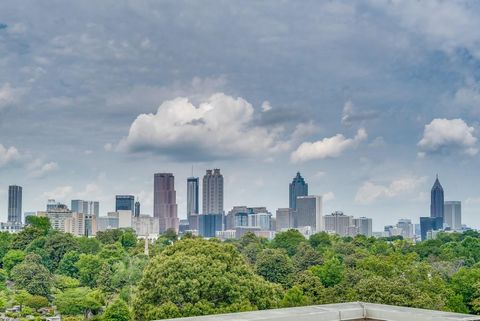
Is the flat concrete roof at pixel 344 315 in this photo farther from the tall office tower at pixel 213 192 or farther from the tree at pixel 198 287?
the tall office tower at pixel 213 192

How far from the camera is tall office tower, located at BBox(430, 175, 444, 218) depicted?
10850 centimetres

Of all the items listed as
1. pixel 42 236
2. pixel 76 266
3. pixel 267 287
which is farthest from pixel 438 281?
pixel 42 236

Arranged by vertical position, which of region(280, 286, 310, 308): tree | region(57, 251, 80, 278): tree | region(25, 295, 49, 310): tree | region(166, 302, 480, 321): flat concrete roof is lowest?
region(25, 295, 49, 310): tree

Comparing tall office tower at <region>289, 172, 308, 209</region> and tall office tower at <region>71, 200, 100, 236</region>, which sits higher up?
tall office tower at <region>289, 172, 308, 209</region>

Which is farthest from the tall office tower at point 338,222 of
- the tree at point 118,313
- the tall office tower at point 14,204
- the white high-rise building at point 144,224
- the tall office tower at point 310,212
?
the tree at point 118,313

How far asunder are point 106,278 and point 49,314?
3.89 m

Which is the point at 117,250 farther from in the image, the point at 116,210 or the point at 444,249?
the point at 116,210

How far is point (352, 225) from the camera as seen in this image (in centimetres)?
10800

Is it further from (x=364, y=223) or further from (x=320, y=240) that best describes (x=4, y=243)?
(x=364, y=223)

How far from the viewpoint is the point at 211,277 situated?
14328mm

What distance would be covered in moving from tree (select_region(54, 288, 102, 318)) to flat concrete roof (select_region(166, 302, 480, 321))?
22247 millimetres

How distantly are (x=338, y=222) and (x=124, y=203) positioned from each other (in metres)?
40.0

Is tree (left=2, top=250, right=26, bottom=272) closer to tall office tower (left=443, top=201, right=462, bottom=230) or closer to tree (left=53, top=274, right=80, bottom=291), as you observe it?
tree (left=53, top=274, right=80, bottom=291)

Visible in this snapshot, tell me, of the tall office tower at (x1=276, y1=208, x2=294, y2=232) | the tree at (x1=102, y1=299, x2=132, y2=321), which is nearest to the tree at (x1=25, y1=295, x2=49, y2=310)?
the tree at (x1=102, y1=299, x2=132, y2=321)
